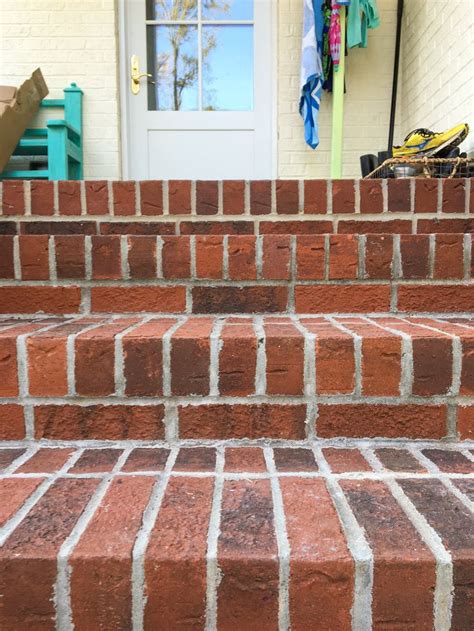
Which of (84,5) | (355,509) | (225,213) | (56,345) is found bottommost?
(355,509)

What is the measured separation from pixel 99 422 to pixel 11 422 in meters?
0.17

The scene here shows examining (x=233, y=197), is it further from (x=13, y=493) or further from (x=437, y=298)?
(x=13, y=493)

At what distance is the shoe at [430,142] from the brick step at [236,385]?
1441mm

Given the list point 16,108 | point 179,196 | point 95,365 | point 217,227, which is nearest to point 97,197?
point 179,196

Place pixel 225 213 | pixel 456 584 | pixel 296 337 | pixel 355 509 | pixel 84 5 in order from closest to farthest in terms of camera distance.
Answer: pixel 456 584 < pixel 355 509 < pixel 296 337 < pixel 225 213 < pixel 84 5

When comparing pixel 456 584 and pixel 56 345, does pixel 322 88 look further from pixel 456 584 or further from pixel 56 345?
pixel 456 584

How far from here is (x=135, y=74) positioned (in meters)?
3.21

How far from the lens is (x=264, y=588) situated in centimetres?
60

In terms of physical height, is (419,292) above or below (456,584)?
above

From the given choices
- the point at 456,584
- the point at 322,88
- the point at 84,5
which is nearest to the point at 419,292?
the point at 456,584

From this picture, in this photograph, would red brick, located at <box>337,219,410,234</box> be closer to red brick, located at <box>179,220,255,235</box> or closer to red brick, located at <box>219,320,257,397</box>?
red brick, located at <box>179,220,255,235</box>

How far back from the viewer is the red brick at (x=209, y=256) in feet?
4.28

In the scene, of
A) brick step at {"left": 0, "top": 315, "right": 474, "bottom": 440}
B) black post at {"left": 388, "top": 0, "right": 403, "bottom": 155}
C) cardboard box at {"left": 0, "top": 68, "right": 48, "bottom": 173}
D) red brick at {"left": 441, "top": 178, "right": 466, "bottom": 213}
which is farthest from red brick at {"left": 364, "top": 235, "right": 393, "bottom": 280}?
cardboard box at {"left": 0, "top": 68, "right": 48, "bottom": 173}

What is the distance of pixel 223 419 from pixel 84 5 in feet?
10.6
